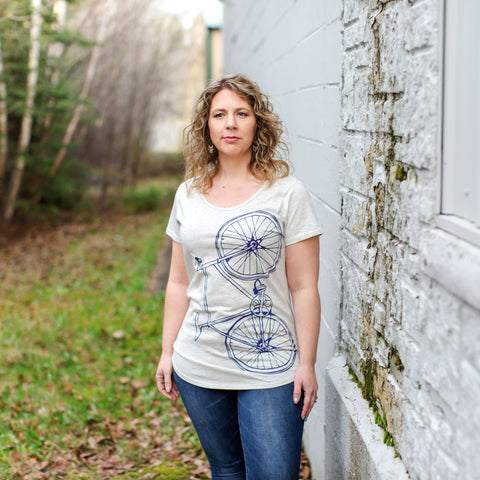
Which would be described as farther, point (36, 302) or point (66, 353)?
point (36, 302)

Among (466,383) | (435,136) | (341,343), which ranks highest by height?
(435,136)

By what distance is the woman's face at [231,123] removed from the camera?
237 cm

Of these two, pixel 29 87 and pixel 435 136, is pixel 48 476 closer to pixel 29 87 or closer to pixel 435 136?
pixel 435 136

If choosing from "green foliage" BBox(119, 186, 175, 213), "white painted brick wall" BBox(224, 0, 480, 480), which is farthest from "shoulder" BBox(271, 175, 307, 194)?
"green foliage" BBox(119, 186, 175, 213)

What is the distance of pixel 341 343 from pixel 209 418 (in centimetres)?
68

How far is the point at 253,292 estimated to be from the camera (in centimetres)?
228

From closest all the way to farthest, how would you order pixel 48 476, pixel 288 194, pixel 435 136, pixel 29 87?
pixel 435 136 < pixel 288 194 < pixel 48 476 < pixel 29 87

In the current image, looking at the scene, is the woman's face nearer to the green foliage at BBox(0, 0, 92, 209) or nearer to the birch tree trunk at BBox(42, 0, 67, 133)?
the green foliage at BBox(0, 0, 92, 209)

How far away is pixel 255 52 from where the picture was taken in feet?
21.5

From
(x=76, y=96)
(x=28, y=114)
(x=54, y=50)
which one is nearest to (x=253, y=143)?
(x=28, y=114)

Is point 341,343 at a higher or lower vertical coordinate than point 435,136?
lower

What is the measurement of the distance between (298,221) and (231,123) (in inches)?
18.1

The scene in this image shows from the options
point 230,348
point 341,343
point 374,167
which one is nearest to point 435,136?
point 374,167

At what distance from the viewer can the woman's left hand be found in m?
2.25
